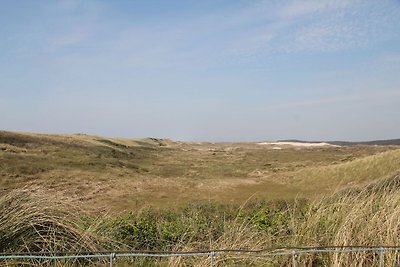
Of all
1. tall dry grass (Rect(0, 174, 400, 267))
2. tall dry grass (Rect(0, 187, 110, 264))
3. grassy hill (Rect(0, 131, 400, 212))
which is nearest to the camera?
tall dry grass (Rect(0, 187, 110, 264))

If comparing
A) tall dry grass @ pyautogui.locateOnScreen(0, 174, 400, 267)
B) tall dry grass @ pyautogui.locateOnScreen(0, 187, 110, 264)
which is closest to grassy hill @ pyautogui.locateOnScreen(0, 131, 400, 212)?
tall dry grass @ pyautogui.locateOnScreen(0, 174, 400, 267)

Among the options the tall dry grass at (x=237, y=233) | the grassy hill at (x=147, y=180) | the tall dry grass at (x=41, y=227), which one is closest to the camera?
the tall dry grass at (x=41, y=227)

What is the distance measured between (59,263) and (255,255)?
2555mm

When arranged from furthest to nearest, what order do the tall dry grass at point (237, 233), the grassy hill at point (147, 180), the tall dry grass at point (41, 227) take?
the grassy hill at point (147, 180)
the tall dry grass at point (237, 233)
the tall dry grass at point (41, 227)

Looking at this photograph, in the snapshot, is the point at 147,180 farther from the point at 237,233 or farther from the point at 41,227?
the point at 41,227

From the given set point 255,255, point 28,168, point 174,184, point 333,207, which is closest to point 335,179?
point 174,184

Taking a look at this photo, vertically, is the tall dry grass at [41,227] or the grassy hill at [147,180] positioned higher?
the tall dry grass at [41,227]

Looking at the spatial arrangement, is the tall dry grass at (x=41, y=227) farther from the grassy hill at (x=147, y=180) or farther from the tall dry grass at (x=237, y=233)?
the grassy hill at (x=147, y=180)

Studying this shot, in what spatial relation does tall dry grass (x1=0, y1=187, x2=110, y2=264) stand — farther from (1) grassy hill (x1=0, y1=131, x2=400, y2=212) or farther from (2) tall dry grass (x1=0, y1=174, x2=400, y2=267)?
(1) grassy hill (x1=0, y1=131, x2=400, y2=212)

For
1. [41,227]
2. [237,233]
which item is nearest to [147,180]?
[237,233]

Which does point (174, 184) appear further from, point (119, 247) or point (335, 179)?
point (119, 247)

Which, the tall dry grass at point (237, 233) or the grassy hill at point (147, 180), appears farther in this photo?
the grassy hill at point (147, 180)

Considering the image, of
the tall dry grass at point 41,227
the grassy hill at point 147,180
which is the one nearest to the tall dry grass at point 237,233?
the tall dry grass at point 41,227

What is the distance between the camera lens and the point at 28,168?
129 feet
